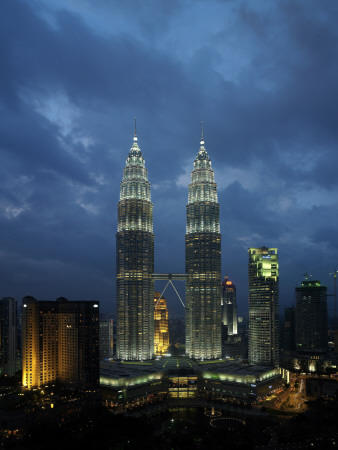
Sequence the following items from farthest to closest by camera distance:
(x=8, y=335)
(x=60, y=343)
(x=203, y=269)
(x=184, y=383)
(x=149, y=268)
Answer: (x=149, y=268)
(x=203, y=269)
(x=8, y=335)
(x=184, y=383)
(x=60, y=343)

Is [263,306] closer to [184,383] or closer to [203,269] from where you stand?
[203,269]

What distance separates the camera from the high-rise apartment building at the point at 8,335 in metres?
158

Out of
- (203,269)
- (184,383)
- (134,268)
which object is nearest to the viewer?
(184,383)

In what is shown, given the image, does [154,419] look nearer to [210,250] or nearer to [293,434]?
[293,434]

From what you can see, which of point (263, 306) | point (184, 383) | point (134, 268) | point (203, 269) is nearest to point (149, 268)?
point (134, 268)

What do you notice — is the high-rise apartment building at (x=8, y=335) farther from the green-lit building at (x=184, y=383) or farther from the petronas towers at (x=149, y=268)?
the petronas towers at (x=149, y=268)

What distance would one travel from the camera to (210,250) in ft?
562

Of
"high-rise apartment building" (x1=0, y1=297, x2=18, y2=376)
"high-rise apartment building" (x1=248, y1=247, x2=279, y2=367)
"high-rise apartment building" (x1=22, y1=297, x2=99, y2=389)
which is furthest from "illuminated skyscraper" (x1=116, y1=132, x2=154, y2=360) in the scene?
"high-rise apartment building" (x1=248, y1=247, x2=279, y2=367)

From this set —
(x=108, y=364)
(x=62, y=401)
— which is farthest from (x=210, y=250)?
(x=62, y=401)

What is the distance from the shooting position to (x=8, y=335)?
166m

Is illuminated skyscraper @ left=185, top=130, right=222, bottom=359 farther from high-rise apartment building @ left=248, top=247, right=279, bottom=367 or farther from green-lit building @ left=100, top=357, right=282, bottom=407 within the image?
green-lit building @ left=100, top=357, right=282, bottom=407

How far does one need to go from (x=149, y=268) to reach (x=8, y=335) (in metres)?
58.3

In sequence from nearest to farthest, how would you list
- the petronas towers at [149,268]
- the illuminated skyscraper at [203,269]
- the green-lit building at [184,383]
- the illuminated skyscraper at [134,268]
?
1. the green-lit building at [184,383]
2. the illuminated skyscraper at [134,268]
3. the petronas towers at [149,268]
4. the illuminated skyscraper at [203,269]

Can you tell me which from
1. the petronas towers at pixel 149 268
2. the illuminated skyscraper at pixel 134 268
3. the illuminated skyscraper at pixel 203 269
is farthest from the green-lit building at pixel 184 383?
the illuminated skyscraper at pixel 203 269
